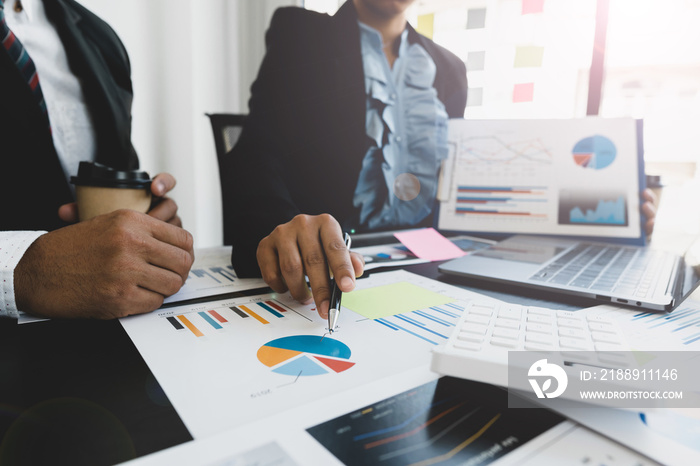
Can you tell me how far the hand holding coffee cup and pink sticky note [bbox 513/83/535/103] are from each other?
1.13m

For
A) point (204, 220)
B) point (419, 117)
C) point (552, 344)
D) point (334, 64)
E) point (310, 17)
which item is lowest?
point (204, 220)

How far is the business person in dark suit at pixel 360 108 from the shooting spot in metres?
1.27

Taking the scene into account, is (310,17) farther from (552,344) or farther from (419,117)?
(552,344)

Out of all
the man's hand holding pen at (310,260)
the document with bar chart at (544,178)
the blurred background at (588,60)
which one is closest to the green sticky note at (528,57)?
the blurred background at (588,60)

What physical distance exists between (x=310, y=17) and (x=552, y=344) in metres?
1.32

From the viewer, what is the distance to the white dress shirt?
0.95m

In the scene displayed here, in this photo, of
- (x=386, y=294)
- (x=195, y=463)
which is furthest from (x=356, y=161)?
(x=195, y=463)

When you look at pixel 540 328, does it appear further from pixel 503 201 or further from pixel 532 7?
pixel 532 7

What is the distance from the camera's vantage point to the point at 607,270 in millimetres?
675

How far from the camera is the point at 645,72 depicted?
140 centimetres

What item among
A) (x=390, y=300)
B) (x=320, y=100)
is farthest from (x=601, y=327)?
(x=320, y=100)

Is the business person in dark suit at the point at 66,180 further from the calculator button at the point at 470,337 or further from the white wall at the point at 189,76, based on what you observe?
the white wall at the point at 189,76

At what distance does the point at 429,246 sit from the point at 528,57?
0.98 metres

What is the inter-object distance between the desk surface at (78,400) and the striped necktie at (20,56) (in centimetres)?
63
